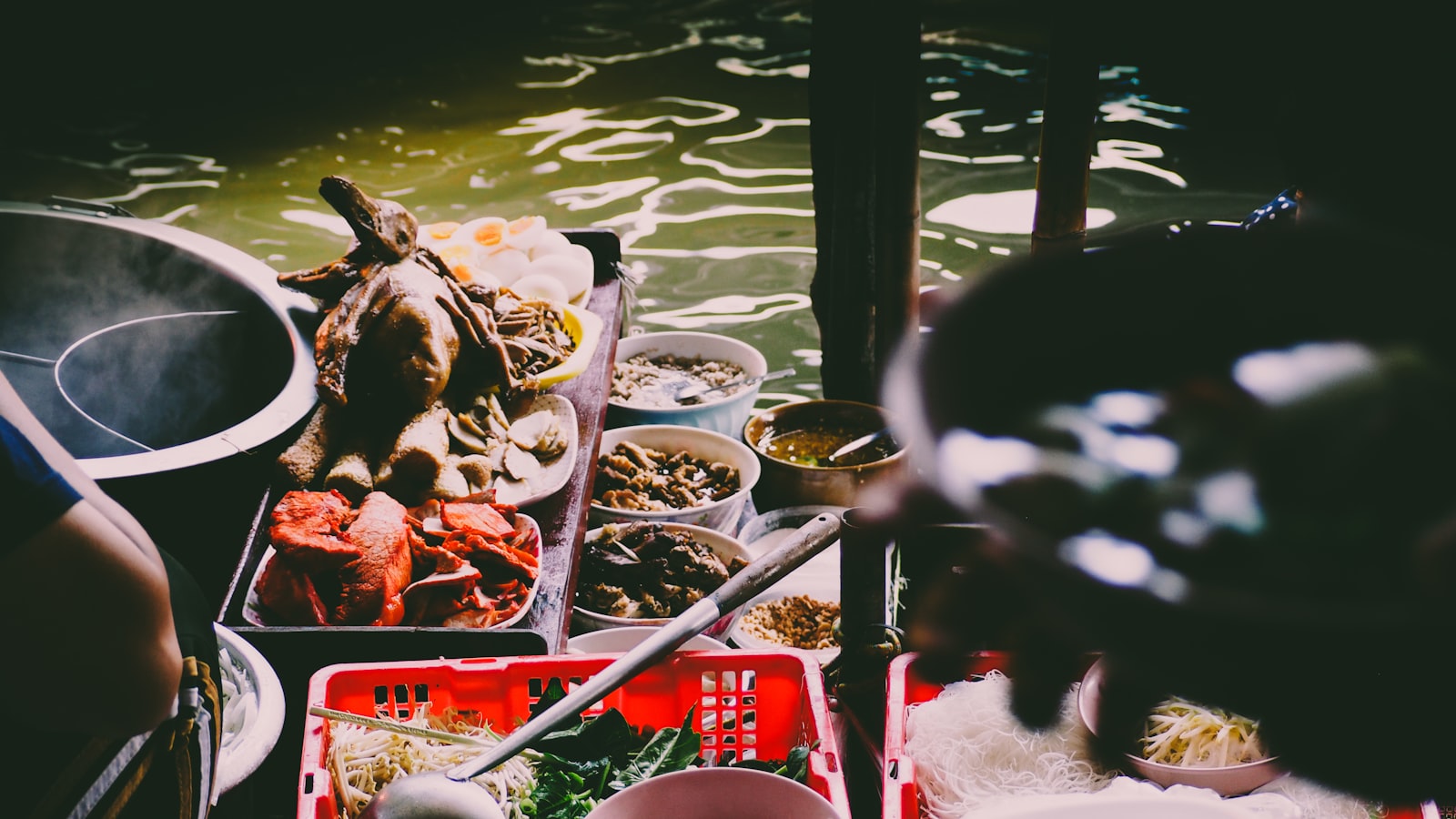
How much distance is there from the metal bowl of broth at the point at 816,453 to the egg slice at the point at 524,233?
1.17m

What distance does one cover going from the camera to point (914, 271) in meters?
3.44

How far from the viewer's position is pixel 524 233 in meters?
4.02

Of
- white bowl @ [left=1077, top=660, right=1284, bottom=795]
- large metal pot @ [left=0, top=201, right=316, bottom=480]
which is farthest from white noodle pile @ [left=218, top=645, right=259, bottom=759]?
white bowl @ [left=1077, top=660, right=1284, bottom=795]

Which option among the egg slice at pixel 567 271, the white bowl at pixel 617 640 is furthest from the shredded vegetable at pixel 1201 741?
the egg slice at pixel 567 271

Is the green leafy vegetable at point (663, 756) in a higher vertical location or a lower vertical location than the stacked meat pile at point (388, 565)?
lower

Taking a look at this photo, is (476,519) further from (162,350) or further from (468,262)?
(468,262)

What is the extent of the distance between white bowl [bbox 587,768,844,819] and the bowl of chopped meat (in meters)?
1.13

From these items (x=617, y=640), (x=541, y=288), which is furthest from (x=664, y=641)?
(x=541, y=288)

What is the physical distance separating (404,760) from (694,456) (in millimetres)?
1823

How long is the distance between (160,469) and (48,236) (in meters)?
1.44

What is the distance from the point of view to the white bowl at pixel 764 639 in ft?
8.70

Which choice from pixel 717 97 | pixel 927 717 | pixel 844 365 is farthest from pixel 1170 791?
pixel 717 97

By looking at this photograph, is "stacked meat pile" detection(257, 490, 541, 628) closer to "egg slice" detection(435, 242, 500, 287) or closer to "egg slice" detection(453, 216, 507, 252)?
"egg slice" detection(435, 242, 500, 287)

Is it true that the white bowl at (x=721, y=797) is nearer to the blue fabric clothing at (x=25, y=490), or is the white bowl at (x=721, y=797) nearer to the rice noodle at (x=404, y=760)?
the rice noodle at (x=404, y=760)
